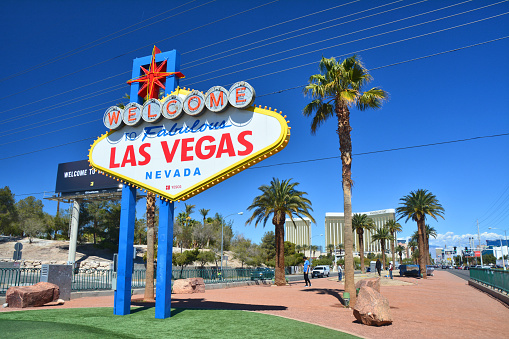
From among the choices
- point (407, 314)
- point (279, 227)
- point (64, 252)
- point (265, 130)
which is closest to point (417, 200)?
point (279, 227)

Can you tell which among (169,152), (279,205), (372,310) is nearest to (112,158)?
(169,152)

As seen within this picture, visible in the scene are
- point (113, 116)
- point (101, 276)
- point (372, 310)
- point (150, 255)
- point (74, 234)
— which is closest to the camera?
point (372, 310)

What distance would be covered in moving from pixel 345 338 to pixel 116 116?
1000 cm

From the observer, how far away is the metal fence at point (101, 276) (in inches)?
643

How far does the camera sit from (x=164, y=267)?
1096cm

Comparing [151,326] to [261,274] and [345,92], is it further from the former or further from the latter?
[261,274]

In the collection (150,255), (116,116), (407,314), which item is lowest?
(407,314)

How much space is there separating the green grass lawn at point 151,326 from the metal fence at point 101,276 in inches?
182

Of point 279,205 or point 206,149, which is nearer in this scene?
point 206,149

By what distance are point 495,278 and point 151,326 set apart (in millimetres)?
20753

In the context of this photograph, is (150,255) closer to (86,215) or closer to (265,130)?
(265,130)

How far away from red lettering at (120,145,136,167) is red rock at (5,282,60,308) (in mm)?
6074

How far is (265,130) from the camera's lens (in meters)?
10.5

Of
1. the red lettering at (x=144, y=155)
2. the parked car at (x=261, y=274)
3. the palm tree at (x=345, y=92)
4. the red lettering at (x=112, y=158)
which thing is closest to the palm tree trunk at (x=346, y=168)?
the palm tree at (x=345, y=92)
